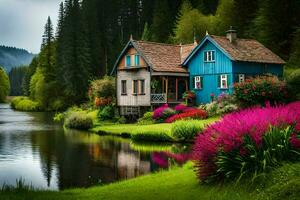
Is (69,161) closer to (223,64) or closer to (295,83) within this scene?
(295,83)

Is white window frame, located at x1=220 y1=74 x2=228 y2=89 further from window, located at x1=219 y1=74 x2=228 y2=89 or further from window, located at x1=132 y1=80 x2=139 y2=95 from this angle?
window, located at x1=132 y1=80 x2=139 y2=95

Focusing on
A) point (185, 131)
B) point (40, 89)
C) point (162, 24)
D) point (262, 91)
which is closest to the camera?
point (185, 131)

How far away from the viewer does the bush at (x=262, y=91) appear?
36.6m

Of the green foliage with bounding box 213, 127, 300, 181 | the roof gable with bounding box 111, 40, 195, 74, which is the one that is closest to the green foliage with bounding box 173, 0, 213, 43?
the roof gable with bounding box 111, 40, 195, 74

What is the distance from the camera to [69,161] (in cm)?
2377

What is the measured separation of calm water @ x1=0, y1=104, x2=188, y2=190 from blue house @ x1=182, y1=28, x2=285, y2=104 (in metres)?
14.1

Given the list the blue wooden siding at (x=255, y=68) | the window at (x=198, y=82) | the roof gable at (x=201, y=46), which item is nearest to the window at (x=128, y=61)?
the roof gable at (x=201, y=46)

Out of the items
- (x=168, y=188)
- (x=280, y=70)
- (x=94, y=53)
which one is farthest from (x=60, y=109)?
→ (x=168, y=188)

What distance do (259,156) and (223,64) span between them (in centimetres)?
3437

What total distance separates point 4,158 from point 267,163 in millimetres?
19093

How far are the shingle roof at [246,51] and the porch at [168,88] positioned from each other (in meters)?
6.10

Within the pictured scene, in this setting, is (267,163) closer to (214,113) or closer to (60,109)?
(214,113)

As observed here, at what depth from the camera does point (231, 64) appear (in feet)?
142

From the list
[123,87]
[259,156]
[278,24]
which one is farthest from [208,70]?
[259,156]
